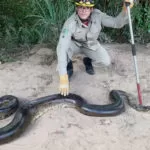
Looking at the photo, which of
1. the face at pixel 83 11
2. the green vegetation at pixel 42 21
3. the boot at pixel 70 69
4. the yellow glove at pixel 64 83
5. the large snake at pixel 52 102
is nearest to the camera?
the large snake at pixel 52 102

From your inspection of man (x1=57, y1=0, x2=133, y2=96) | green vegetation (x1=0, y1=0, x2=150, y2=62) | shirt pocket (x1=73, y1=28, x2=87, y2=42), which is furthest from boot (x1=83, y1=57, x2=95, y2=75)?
green vegetation (x1=0, y1=0, x2=150, y2=62)

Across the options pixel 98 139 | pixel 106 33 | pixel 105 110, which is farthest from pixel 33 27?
pixel 98 139

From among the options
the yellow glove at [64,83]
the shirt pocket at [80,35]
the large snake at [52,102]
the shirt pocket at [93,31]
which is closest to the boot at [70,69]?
the shirt pocket at [80,35]

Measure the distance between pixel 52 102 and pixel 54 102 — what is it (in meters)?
0.03

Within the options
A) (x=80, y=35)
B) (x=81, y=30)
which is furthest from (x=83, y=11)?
(x=80, y=35)

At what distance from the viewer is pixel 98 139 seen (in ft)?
13.5

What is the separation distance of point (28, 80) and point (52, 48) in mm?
1135

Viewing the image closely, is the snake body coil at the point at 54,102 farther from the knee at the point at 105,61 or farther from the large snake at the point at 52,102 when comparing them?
the knee at the point at 105,61

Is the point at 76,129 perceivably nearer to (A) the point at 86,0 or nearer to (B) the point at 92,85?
(B) the point at 92,85

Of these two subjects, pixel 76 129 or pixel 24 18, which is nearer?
pixel 76 129

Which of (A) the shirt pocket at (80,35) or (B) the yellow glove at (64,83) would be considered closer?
(B) the yellow glove at (64,83)

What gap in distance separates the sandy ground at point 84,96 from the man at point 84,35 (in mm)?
251

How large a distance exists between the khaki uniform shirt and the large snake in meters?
0.46

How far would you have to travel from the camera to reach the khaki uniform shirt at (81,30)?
4871mm
